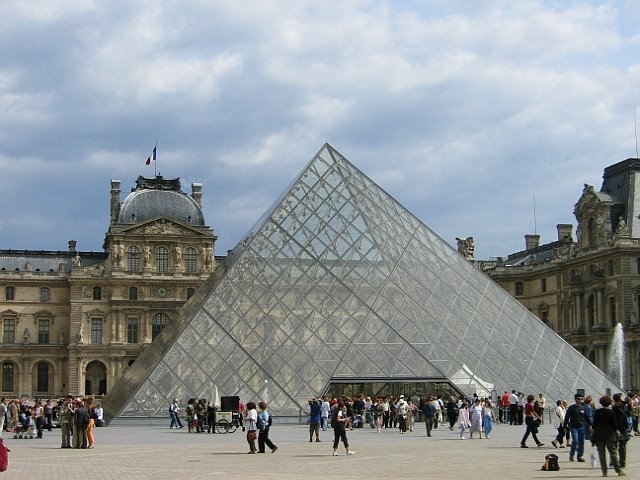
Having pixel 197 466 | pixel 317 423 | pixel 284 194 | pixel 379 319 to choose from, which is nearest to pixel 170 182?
pixel 284 194

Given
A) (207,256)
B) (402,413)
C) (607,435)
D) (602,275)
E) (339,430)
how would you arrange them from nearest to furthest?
(607,435), (339,430), (402,413), (602,275), (207,256)

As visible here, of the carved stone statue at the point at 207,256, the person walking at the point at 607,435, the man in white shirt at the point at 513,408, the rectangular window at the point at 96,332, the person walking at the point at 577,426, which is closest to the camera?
the person walking at the point at 607,435

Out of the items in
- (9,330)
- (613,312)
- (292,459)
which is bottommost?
(292,459)

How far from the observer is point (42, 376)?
7200 centimetres

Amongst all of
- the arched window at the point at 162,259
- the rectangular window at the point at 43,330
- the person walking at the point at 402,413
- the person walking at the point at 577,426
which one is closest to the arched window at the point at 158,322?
the arched window at the point at 162,259

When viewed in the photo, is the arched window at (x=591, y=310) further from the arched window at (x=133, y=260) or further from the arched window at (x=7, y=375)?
the arched window at (x=7, y=375)

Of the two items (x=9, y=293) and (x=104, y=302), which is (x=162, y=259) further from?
(x=9, y=293)

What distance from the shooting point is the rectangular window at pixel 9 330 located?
71.9 metres

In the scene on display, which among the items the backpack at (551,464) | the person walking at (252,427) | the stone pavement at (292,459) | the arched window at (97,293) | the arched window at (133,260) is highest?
the arched window at (133,260)

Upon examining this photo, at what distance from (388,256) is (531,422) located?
13.1 metres

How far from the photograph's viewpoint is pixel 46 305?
72.9m

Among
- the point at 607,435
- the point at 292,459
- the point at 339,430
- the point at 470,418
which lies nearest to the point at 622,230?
the point at 470,418

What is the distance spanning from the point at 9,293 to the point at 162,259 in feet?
35.2

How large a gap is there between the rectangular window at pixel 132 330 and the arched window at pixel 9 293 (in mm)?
8199
